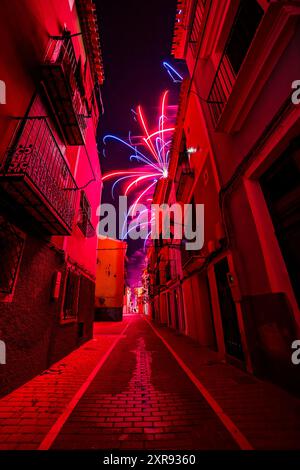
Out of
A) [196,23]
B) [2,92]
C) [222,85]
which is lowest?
[2,92]

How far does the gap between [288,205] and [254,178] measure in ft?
4.41

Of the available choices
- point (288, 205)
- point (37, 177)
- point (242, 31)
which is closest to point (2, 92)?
point (37, 177)

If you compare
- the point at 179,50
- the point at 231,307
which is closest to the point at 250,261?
the point at 231,307

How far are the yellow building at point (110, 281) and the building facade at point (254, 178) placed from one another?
21.9 m

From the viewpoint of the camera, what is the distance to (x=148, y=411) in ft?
12.3

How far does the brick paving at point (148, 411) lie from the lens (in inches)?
112

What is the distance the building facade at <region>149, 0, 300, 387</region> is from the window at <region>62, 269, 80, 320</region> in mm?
6036

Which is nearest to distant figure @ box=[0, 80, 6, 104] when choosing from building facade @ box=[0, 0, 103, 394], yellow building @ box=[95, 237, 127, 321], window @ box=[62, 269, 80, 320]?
building facade @ box=[0, 0, 103, 394]

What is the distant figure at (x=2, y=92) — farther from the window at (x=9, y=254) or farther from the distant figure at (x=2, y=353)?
the distant figure at (x=2, y=353)

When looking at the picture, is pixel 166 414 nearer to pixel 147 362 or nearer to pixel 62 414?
pixel 62 414

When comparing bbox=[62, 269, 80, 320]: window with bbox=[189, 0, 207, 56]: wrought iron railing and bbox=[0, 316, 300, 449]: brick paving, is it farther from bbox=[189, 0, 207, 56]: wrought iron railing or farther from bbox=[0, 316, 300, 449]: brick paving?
bbox=[189, 0, 207, 56]: wrought iron railing

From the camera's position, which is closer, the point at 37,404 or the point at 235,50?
the point at 37,404

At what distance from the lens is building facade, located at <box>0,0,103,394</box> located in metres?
4.82

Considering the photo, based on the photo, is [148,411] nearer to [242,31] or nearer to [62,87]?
[62,87]
